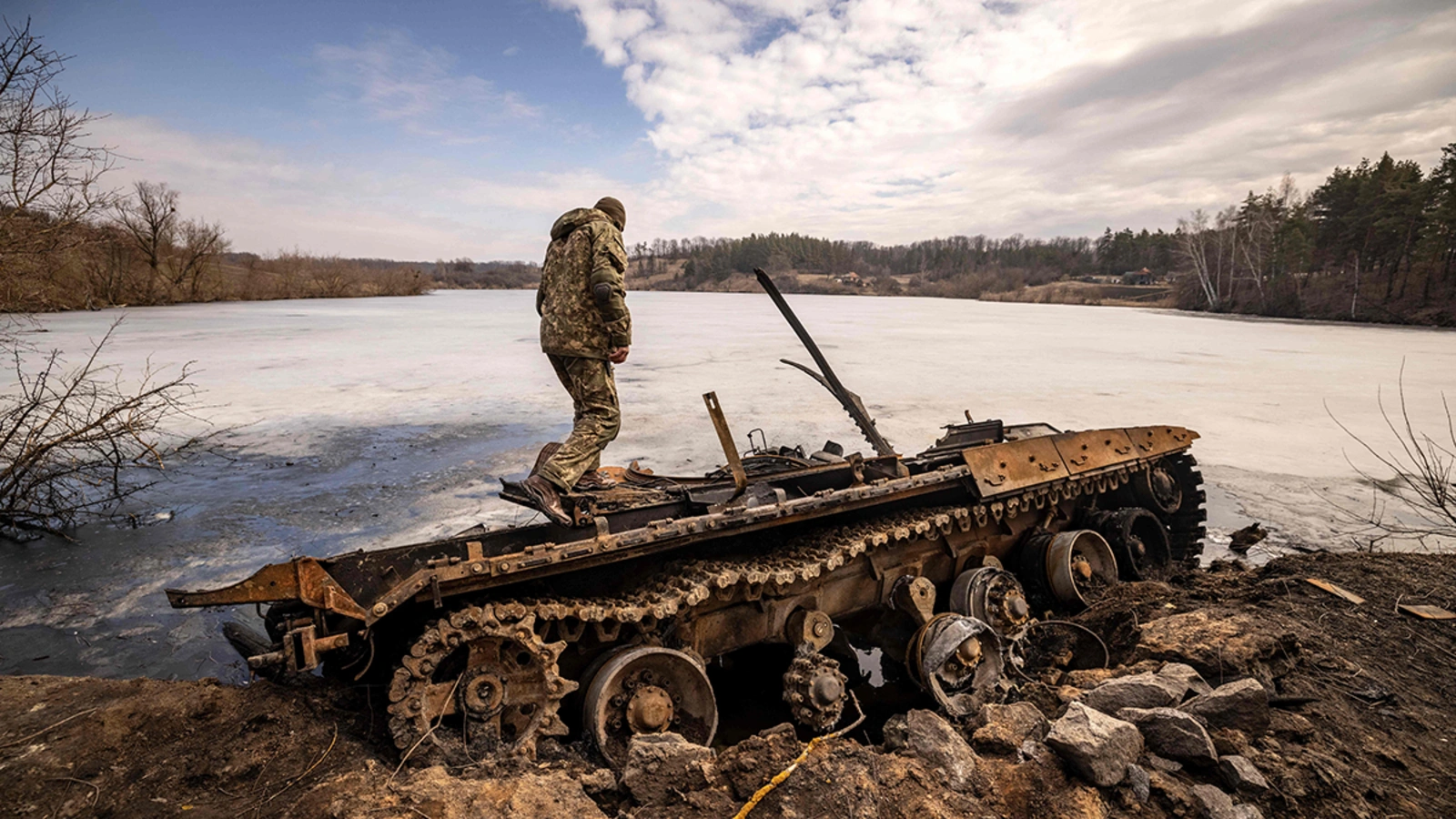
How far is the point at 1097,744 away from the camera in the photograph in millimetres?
2846

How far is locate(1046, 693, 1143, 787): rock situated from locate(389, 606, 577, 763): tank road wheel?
2.17 m

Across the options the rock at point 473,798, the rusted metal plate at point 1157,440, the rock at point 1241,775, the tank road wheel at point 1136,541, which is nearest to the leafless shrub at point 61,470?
the rock at point 473,798

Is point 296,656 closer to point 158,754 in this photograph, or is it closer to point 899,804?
point 158,754

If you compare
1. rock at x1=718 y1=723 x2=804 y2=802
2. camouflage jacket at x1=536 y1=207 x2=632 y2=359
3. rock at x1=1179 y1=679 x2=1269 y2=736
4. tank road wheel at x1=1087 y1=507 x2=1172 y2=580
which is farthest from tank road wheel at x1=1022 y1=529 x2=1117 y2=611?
camouflage jacket at x1=536 y1=207 x2=632 y2=359

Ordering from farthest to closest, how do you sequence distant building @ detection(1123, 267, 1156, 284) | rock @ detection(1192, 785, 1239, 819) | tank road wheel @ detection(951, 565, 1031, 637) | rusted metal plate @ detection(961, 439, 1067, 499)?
1. distant building @ detection(1123, 267, 1156, 284)
2. rusted metal plate @ detection(961, 439, 1067, 499)
3. tank road wheel @ detection(951, 565, 1031, 637)
4. rock @ detection(1192, 785, 1239, 819)

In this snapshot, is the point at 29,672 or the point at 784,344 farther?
the point at 784,344

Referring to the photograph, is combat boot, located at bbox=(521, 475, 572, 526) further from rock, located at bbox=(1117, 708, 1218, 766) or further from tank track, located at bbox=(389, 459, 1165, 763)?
rock, located at bbox=(1117, 708, 1218, 766)

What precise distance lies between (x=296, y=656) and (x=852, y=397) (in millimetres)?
4338

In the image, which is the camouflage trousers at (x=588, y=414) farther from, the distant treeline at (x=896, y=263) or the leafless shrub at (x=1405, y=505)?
the distant treeline at (x=896, y=263)

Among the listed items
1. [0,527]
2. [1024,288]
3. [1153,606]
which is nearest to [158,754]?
[0,527]

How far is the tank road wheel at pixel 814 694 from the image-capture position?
373 cm

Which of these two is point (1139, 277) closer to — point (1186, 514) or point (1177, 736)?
point (1186, 514)

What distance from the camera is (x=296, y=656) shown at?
9.09ft

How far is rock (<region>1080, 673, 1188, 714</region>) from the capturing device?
10.9 ft
